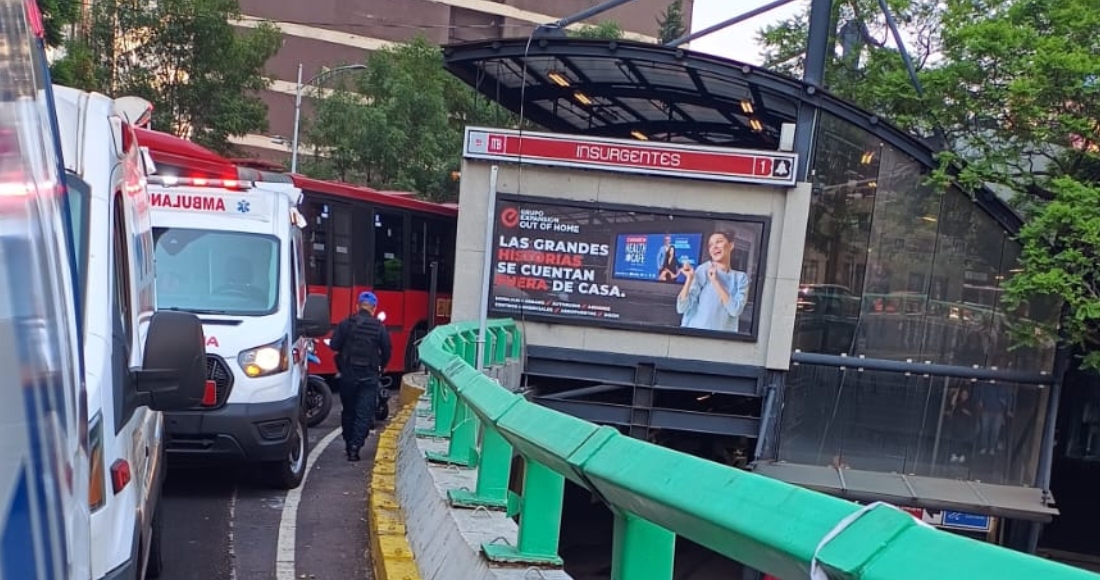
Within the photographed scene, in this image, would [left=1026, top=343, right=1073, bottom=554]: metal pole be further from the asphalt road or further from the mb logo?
the asphalt road

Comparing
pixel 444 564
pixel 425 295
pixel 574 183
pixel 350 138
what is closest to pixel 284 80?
pixel 350 138

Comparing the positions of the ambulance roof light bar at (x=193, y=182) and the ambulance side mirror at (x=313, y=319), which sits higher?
the ambulance roof light bar at (x=193, y=182)

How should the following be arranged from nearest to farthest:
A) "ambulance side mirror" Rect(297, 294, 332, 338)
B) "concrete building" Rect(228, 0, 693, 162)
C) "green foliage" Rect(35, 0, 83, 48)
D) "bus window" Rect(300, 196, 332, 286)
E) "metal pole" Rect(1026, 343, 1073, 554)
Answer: "ambulance side mirror" Rect(297, 294, 332, 338) < "green foliage" Rect(35, 0, 83, 48) < "bus window" Rect(300, 196, 332, 286) < "metal pole" Rect(1026, 343, 1073, 554) < "concrete building" Rect(228, 0, 693, 162)

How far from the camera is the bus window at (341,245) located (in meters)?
16.9

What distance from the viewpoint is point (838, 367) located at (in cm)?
1761

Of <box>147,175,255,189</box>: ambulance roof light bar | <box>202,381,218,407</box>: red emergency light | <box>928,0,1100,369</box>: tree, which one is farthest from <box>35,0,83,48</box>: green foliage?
<box>928,0,1100,369</box>: tree

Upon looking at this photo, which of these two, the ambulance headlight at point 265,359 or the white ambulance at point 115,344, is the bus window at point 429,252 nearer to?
the ambulance headlight at point 265,359

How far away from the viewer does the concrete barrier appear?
402 centimetres

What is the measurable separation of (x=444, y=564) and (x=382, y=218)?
564 inches

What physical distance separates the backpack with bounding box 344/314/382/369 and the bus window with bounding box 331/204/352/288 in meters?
6.41

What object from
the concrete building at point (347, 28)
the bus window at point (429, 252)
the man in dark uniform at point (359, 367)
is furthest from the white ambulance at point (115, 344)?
the concrete building at point (347, 28)

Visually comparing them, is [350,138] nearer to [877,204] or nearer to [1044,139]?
[877,204]

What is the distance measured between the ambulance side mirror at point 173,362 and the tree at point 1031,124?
13904 mm

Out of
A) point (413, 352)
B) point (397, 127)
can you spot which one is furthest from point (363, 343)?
point (397, 127)
